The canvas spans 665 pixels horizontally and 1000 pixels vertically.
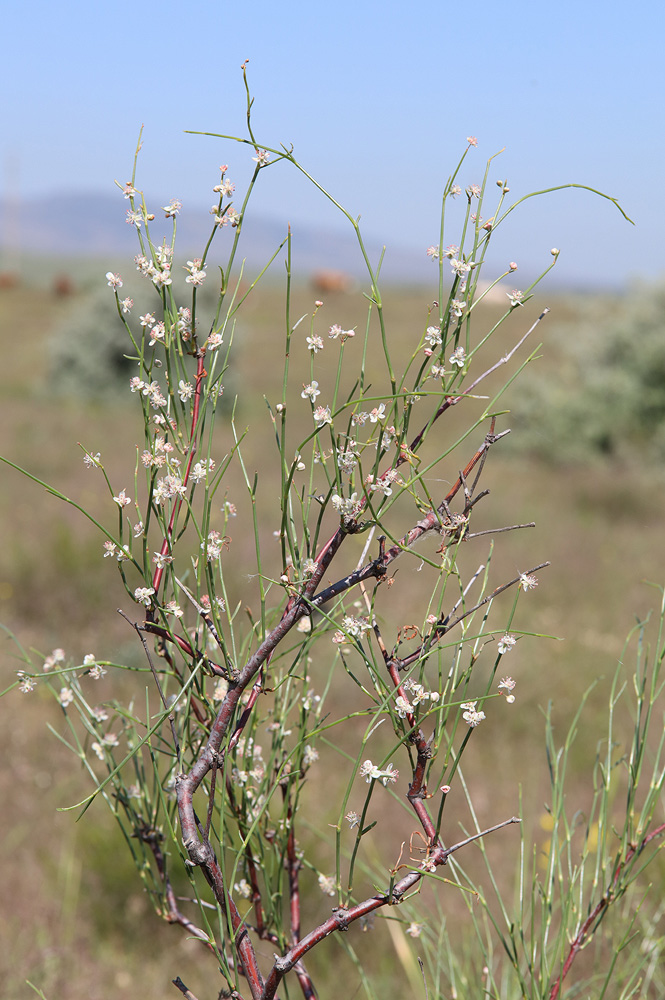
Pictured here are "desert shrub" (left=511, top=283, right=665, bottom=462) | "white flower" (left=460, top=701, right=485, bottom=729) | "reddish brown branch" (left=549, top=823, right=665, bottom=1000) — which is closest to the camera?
"white flower" (left=460, top=701, right=485, bottom=729)

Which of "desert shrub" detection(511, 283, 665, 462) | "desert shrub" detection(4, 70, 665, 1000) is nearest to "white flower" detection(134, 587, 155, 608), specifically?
"desert shrub" detection(4, 70, 665, 1000)

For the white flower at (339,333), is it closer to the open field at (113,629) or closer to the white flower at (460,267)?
the white flower at (460,267)

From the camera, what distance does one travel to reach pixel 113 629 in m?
6.55

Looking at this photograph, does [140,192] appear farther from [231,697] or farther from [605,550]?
[605,550]

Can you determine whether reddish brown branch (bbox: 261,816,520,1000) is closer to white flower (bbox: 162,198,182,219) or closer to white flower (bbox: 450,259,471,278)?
white flower (bbox: 450,259,471,278)

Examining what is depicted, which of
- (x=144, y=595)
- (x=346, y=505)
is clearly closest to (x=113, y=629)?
(x=144, y=595)

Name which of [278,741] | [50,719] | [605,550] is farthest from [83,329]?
[278,741]

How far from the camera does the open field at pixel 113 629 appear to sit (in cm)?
351

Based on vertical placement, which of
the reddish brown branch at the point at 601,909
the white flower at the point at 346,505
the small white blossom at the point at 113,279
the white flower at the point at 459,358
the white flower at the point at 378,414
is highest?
the small white blossom at the point at 113,279

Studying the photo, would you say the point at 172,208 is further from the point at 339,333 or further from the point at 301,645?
the point at 301,645

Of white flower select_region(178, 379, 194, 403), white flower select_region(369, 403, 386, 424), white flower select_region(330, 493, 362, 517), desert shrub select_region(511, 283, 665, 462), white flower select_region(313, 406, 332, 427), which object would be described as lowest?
desert shrub select_region(511, 283, 665, 462)

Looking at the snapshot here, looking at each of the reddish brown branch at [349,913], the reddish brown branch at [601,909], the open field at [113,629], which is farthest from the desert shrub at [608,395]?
the reddish brown branch at [349,913]

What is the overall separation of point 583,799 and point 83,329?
20455 millimetres

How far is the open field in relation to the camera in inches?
138
